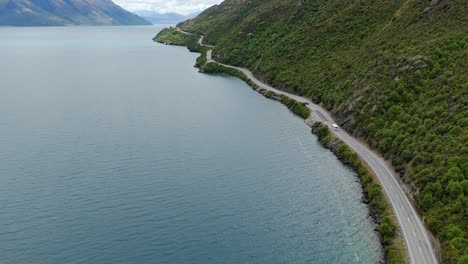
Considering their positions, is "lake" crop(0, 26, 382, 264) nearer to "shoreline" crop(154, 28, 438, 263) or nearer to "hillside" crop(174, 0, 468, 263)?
"shoreline" crop(154, 28, 438, 263)

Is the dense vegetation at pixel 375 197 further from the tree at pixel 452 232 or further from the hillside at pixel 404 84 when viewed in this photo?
the tree at pixel 452 232

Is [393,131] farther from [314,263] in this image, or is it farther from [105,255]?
[105,255]

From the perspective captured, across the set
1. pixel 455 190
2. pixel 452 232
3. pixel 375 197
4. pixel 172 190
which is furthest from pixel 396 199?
pixel 172 190

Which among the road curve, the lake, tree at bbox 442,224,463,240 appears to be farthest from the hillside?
the lake

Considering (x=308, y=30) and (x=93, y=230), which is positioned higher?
(x=308, y=30)

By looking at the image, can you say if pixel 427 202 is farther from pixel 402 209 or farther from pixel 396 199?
pixel 396 199

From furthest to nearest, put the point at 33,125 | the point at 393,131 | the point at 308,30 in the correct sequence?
1. the point at 308,30
2. the point at 33,125
3. the point at 393,131

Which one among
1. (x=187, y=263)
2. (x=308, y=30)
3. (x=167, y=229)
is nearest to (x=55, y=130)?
(x=167, y=229)
